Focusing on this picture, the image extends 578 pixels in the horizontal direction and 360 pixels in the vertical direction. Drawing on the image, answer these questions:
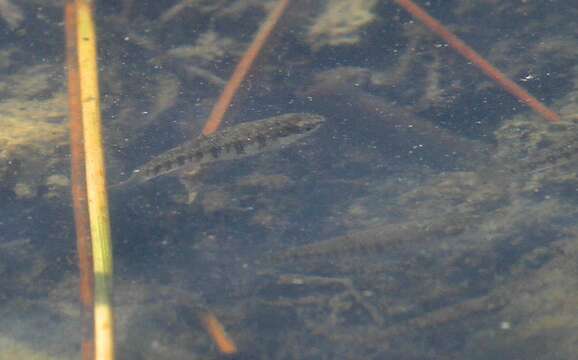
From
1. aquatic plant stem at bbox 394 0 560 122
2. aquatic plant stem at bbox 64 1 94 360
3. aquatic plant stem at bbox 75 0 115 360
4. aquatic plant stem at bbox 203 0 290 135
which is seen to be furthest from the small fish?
aquatic plant stem at bbox 394 0 560 122

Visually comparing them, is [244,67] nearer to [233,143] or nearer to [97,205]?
[233,143]

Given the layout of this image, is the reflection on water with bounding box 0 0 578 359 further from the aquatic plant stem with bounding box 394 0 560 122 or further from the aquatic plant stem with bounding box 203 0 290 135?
the aquatic plant stem with bounding box 394 0 560 122

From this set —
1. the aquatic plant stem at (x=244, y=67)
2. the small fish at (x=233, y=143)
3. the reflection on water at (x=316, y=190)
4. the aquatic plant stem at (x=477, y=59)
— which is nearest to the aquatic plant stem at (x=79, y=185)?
the reflection on water at (x=316, y=190)

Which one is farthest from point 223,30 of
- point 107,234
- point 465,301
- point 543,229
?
point 543,229

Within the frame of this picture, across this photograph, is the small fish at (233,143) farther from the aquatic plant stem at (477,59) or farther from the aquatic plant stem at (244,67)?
the aquatic plant stem at (477,59)

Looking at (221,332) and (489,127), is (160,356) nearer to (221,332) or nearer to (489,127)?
(221,332)

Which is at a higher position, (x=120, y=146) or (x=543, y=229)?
(x=120, y=146)
